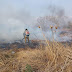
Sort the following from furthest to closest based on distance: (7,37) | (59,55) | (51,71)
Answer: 1. (7,37)
2. (59,55)
3. (51,71)

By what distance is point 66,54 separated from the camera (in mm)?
3047

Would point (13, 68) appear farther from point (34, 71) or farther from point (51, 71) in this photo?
point (51, 71)

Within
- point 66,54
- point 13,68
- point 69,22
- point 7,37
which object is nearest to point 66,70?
point 66,54

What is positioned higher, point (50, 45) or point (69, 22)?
point (69, 22)

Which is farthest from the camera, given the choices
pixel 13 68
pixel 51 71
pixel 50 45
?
pixel 50 45

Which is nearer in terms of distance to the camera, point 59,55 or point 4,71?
point 4,71

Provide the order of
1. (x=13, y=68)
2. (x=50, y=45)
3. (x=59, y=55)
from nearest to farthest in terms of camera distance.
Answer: (x=13, y=68) < (x=59, y=55) < (x=50, y=45)

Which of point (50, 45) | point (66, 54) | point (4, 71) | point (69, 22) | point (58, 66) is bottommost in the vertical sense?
point (4, 71)

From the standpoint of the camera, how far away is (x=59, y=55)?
315 centimetres

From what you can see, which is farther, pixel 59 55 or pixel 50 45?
pixel 50 45

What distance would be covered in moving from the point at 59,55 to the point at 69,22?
20.3 meters

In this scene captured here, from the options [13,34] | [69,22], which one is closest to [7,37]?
[13,34]

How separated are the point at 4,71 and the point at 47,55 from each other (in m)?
1.39

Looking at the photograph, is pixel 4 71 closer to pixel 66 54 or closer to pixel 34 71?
pixel 34 71
